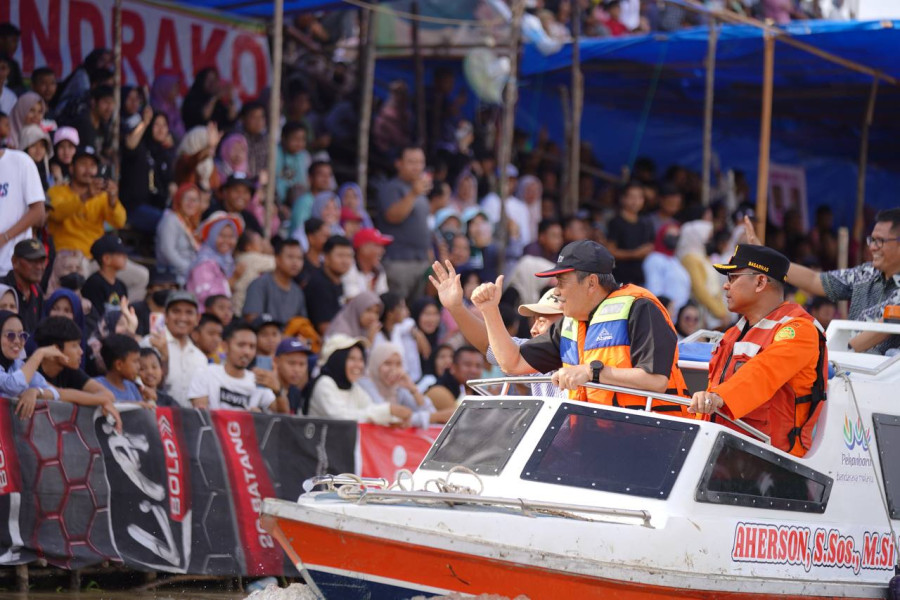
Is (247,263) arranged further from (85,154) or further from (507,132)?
(507,132)

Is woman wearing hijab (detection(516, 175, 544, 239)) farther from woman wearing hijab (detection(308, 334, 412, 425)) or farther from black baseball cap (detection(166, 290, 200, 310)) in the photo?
black baseball cap (detection(166, 290, 200, 310))

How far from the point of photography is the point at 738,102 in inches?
813

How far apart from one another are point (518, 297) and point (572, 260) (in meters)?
7.45

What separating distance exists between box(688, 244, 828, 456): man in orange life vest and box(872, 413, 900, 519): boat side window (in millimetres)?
497

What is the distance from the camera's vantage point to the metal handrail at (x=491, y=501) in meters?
6.47

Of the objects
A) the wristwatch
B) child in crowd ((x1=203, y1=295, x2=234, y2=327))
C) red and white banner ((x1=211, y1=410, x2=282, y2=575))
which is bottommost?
red and white banner ((x1=211, y1=410, x2=282, y2=575))

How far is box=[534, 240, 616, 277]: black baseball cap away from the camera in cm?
743

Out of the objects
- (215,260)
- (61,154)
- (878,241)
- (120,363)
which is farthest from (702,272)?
(120,363)

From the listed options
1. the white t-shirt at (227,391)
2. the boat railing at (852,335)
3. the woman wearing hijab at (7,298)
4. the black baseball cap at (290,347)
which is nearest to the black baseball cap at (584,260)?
the boat railing at (852,335)

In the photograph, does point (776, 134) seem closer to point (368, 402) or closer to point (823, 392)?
point (368, 402)

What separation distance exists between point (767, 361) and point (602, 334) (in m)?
0.91

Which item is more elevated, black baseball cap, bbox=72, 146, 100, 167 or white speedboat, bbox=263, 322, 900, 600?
black baseball cap, bbox=72, 146, 100, 167

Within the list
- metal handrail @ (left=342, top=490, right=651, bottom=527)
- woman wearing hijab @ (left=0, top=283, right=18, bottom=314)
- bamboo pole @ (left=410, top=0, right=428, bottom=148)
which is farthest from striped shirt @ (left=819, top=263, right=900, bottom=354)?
bamboo pole @ (left=410, top=0, right=428, bottom=148)

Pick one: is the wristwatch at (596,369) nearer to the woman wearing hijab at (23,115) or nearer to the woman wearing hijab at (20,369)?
the woman wearing hijab at (20,369)
